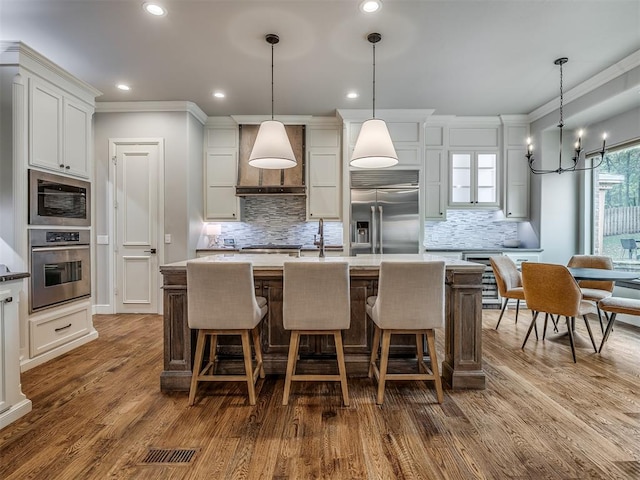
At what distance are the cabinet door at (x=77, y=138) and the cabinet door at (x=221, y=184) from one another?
173 cm

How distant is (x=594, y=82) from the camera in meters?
3.79

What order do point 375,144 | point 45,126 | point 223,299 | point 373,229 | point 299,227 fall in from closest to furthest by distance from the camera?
point 223,299 < point 375,144 < point 45,126 < point 373,229 < point 299,227

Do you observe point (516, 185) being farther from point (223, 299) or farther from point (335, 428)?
point (223, 299)

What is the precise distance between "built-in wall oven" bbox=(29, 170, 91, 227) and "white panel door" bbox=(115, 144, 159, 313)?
101 centimetres

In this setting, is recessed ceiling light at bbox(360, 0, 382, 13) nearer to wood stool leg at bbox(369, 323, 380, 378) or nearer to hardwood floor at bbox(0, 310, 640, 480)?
wood stool leg at bbox(369, 323, 380, 378)

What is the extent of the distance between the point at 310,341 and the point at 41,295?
7.97 feet

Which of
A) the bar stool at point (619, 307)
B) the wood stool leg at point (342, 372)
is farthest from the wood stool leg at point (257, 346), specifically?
the bar stool at point (619, 307)

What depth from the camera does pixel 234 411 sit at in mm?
2062

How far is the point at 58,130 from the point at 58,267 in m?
1.29

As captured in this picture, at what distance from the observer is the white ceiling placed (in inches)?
102

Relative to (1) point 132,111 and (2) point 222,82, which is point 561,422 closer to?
(2) point 222,82

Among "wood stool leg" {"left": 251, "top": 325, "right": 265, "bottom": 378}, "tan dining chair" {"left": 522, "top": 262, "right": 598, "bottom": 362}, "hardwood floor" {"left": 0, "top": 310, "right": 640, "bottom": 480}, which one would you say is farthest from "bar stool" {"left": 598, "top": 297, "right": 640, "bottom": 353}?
"wood stool leg" {"left": 251, "top": 325, "right": 265, "bottom": 378}

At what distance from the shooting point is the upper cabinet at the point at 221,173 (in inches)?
198

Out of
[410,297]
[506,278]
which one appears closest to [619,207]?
[506,278]
